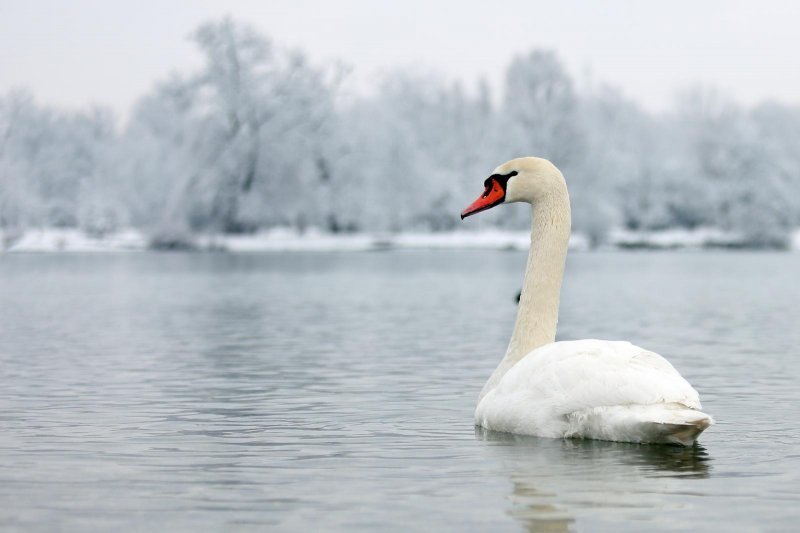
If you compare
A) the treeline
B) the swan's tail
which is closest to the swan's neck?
the swan's tail

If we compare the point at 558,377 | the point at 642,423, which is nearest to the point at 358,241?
the point at 558,377

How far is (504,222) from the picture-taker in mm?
79312

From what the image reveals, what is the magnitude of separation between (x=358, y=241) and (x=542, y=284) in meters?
62.4

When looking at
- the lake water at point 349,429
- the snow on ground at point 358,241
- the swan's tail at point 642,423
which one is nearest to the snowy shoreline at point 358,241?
the snow on ground at point 358,241

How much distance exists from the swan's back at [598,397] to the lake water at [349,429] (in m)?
0.14

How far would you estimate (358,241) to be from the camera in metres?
71.8

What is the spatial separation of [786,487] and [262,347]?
35.0 ft

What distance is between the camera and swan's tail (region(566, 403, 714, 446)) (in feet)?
24.6

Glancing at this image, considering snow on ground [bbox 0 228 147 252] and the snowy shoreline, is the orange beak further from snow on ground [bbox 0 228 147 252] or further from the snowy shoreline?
snow on ground [bbox 0 228 147 252]

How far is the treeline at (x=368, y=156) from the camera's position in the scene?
6397 cm

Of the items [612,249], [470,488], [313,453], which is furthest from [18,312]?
[612,249]

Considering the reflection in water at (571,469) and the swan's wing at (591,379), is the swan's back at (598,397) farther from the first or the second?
the reflection in water at (571,469)

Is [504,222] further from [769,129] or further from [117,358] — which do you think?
[117,358]

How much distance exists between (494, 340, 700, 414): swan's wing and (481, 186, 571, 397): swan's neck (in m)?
0.66
